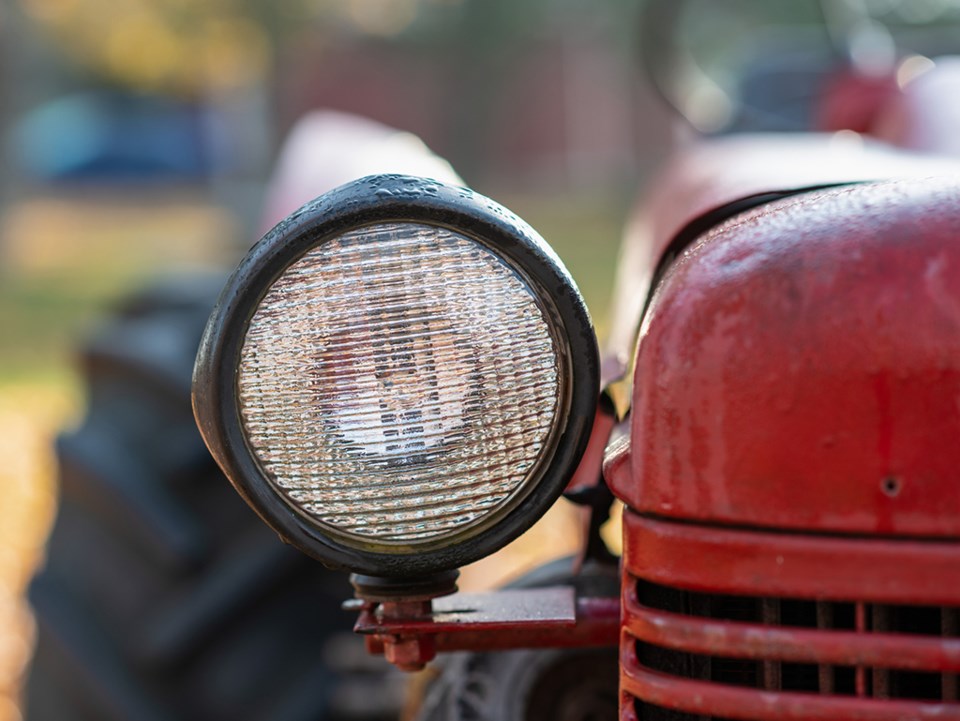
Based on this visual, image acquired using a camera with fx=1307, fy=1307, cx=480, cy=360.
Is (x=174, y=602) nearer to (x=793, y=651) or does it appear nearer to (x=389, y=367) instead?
(x=389, y=367)

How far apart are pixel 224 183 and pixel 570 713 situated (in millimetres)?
19208

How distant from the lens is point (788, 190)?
1.28m

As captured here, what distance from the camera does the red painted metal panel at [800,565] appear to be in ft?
3.17

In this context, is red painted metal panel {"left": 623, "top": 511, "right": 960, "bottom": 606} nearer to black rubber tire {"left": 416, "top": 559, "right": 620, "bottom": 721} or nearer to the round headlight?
the round headlight

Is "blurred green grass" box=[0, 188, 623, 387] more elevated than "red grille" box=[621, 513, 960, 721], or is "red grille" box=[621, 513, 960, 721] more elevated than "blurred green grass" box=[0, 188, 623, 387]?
"red grille" box=[621, 513, 960, 721]

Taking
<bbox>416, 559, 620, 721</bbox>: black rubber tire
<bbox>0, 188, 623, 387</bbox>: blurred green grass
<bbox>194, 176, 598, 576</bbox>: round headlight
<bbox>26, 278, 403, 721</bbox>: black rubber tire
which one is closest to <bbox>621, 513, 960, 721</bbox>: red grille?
<bbox>194, 176, 598, 576</bbox>: round headlight

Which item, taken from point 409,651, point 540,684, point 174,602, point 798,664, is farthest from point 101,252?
point 798,664

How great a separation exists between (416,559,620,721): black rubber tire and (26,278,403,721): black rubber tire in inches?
35.9

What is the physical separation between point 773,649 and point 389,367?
39 centimetres

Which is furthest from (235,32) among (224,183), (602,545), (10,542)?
(602,545)

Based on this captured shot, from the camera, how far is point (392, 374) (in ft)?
3.66

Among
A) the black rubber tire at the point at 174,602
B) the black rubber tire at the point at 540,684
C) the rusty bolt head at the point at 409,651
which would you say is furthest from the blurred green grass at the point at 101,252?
the rusty bolt head at the point at 409,651

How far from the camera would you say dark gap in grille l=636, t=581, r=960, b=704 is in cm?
101

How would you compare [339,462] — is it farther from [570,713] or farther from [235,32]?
[235,32]
